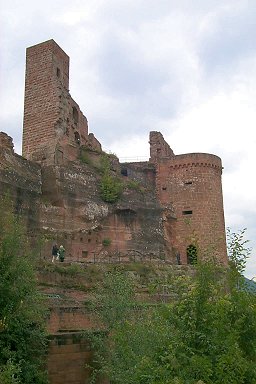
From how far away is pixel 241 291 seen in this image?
29.9 feet

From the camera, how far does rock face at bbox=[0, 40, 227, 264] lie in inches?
1125

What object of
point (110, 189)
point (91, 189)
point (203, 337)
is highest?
point (110, 189)

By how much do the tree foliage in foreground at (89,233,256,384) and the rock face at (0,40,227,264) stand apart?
18.1 metres

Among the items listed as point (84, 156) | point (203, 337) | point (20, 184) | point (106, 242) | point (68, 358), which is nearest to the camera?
point (203, 337)

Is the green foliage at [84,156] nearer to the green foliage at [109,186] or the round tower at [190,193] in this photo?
the green foliage at [109,186]

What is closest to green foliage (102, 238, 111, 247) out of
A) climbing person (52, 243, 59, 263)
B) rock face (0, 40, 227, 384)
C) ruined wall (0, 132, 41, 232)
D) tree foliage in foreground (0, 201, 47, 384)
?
rock face (0, 40, 227, 384)

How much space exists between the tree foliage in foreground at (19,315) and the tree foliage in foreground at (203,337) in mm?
2500

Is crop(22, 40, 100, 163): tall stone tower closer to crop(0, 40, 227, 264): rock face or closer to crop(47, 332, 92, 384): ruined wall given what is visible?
crop(0, 40, 227, 264): rock face

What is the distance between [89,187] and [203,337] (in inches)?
949

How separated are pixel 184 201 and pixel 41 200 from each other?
10.9 meters

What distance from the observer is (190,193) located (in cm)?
3459

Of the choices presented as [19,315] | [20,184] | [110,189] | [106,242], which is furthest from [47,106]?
[19,315]

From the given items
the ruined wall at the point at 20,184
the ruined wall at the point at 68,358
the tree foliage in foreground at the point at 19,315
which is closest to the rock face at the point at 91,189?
the ruined wall at the point at 20,184

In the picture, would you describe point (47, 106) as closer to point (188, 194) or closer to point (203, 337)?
point (188, 194)
